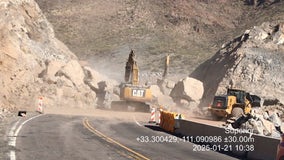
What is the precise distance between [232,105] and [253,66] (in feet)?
45.9

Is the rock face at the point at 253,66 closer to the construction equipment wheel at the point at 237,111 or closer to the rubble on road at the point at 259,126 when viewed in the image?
the construction equipment wheel at the point at 237,111


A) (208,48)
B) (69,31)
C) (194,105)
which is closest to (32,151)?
(194,105)

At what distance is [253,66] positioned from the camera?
4925 cm

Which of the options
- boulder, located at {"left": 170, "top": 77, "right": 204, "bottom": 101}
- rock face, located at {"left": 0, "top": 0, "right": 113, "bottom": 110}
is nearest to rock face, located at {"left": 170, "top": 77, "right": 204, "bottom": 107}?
boulder, located at {"left": 170, "top": 77, "right": 204, "bottom": 101}

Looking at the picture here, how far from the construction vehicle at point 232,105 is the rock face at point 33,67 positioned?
587 inches

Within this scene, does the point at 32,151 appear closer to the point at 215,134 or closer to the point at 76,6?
the point at 215,134

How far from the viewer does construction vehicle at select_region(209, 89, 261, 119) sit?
36250mm

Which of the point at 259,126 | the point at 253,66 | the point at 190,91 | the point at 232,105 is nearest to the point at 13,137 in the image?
the point at 259,126

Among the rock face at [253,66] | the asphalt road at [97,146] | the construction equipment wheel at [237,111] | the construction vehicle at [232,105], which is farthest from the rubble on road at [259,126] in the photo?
the rock face at [253,66]

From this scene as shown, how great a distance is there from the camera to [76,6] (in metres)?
116

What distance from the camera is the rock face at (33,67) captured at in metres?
38.2

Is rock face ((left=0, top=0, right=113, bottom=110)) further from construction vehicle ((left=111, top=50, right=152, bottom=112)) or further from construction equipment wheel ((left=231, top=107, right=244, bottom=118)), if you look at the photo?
construction equipment wheel ((left=231, top=107, right=244, bottom=118))

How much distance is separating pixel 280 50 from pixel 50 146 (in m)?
39.2

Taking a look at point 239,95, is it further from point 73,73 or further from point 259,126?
point 73,73
